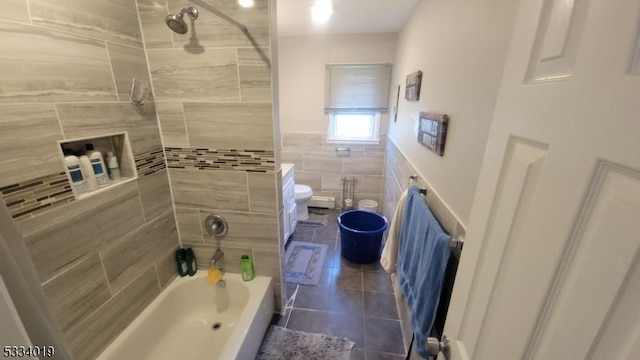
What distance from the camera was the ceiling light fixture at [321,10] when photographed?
216cm

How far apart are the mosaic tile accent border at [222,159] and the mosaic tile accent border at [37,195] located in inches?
23.2

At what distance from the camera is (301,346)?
5.53ft

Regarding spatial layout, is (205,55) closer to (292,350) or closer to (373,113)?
(292,350)

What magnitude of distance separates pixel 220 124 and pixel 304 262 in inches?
64.0

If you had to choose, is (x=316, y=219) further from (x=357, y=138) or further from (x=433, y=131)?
(x=433, y=131)

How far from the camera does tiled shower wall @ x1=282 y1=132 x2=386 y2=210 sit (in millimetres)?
3467

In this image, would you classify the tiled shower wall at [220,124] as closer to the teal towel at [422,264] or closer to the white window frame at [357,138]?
the teal towel at [422,264]

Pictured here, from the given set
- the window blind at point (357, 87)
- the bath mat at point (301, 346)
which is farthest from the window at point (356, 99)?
the bath mat at point (301, 346)

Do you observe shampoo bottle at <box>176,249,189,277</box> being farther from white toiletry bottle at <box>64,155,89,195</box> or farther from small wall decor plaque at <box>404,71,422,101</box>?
small wall decor plaque at <box>404,71,422,101</box>

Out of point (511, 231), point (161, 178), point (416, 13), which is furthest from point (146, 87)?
point (416, 13)

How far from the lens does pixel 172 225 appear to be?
66.8 inches

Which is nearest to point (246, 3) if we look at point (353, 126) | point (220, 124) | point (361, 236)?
point (220, 124)

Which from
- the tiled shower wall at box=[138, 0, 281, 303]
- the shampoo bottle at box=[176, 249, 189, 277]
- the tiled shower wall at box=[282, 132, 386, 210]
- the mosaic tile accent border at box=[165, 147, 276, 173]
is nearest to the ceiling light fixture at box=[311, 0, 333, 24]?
the tiled shower wall at box=[138, 0, 281, 303]

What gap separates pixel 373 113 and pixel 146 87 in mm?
2627
